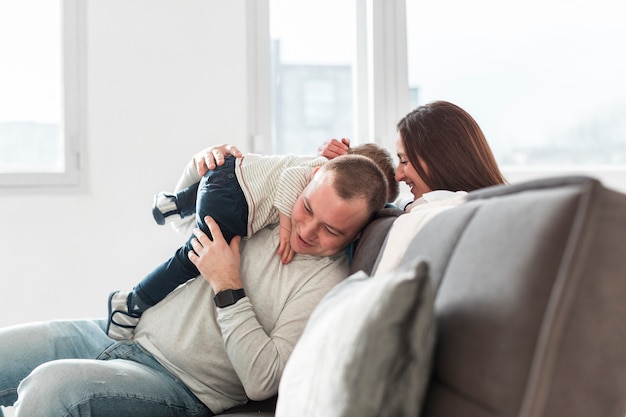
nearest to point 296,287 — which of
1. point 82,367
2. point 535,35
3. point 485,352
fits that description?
point 82,367

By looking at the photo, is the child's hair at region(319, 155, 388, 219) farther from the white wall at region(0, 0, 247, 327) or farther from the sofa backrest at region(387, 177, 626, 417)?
the white wall at region(0, 0, 247, 327)

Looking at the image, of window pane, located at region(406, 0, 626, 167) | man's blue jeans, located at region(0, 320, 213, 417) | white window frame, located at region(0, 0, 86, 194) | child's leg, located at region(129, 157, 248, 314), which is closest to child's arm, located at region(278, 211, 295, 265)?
child's leg, located at region(129, 157, 248, 314)

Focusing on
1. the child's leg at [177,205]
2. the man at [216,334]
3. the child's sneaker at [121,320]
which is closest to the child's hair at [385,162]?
the man at [216,334]

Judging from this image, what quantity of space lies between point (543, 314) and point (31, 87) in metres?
2.90

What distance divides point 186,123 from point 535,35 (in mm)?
1953

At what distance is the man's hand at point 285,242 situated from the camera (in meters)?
1.65

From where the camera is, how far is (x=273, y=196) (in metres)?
1.72

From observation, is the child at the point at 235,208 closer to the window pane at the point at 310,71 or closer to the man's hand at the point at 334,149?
the man's hand at the point at 334,149

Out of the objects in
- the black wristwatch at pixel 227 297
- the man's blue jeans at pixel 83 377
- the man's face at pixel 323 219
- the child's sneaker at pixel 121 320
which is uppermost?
the man's face at pixel 323 219

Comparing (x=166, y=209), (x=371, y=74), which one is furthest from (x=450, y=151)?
(x=371, y=74)

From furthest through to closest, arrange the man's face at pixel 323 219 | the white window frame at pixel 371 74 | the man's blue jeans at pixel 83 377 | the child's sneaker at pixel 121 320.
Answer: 1. the white window frame at pixel 371 74
2. the child's sneaker at pixel 121 320
3. the man's face at pixel 323 219
4. the man's blue jeans at pixel 83 377

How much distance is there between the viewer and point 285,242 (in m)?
1.66

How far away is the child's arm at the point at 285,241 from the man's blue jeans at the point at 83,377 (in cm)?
39

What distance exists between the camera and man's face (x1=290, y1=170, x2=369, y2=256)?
5.08ft
